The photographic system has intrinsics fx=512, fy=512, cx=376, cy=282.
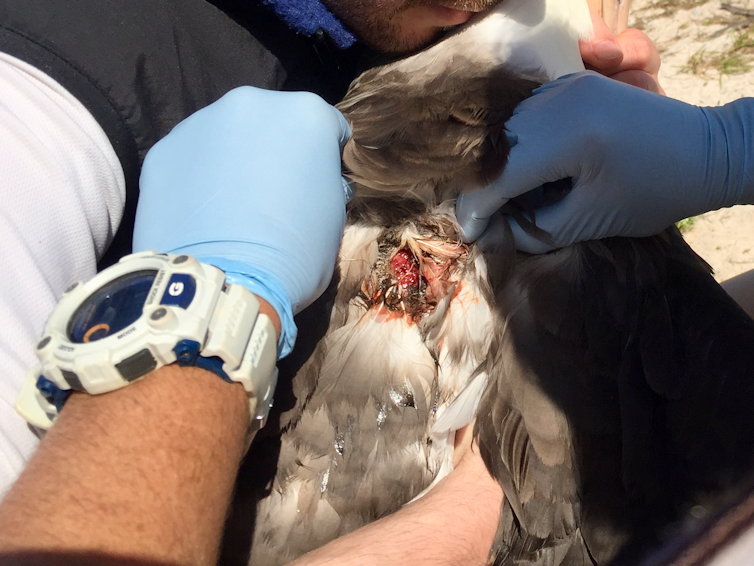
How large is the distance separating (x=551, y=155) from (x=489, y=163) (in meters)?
0.12

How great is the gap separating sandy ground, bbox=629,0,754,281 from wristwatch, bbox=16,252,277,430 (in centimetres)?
226

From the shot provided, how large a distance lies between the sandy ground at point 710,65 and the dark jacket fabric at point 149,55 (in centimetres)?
191

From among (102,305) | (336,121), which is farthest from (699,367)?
(102,305)

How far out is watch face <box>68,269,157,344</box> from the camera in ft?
2.31

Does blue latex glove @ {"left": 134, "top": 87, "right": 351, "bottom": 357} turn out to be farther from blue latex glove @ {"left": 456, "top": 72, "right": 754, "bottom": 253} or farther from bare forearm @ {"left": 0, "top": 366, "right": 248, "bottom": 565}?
blue latex glove @ {"left": 456, "top": 72, "right": 754, "bottom": 253}

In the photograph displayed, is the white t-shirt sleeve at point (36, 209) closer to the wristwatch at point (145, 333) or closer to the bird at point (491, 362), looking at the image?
the wristwatch at point (145, 333)

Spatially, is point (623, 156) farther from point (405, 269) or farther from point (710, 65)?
point (710, 65)

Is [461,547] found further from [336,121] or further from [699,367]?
[336,121]

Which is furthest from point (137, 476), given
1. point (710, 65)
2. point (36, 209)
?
point (710, 65)

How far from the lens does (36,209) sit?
80cm

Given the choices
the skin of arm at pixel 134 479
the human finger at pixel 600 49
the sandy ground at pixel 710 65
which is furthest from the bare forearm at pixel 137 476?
the sandy ground at pixel 710 65

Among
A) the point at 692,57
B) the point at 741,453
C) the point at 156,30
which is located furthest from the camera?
the point at 692,57

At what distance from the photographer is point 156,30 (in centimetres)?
105

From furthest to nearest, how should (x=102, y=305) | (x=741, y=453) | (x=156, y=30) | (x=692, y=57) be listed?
1. (x=692, y=57)
2. (x=156, y=30)
3. (x=741, y=453)
4. (x=102, y=305)
